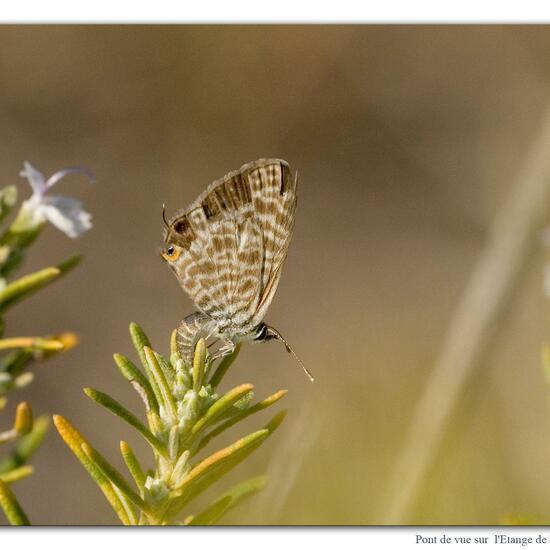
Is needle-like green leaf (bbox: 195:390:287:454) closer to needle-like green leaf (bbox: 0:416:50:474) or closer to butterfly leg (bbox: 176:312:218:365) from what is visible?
butterfly leg (bbox: 176:312:218:365)

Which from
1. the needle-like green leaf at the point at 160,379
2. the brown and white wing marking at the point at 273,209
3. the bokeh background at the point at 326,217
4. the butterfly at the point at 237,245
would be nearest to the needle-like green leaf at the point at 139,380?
the needle-like green leaf at the point at 160,379

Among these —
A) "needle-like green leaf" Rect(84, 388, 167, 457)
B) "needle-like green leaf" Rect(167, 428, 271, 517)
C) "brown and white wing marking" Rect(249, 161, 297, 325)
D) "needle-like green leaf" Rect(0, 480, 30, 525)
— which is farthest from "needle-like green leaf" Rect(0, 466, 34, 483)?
"brown and white wing marking" Rect(249, 161, 297, 325)

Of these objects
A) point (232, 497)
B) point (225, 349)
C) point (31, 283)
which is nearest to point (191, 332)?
point (225, 349)

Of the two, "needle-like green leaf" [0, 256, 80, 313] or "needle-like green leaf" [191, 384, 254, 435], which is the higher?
"needle-like green leaf" [0, 256, 80, 313]
